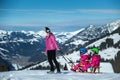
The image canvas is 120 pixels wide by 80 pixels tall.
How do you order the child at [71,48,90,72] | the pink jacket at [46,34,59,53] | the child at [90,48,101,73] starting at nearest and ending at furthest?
the pink jacket at [46,34,59,53] < the child at [90,48,101,73] < the child at [71,48,90,72]

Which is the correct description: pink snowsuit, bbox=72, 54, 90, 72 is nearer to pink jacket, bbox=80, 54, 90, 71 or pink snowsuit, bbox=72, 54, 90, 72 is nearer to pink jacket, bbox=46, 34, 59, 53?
pink jacket, bbox=80, 54, 90, 71

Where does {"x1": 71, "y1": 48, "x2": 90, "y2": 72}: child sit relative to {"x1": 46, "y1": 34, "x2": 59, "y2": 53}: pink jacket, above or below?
below

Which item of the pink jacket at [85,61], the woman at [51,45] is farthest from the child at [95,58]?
the woman at [51,45]

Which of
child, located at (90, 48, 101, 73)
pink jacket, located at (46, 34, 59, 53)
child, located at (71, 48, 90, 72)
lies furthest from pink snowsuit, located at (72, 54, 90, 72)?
pink jacket, located at (46, 34, 59, 53)

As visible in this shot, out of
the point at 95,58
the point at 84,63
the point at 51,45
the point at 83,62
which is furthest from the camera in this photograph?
the point at 83,62

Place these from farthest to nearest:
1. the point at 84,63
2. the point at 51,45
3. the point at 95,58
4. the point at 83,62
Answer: the point at 83,62, the point at 84,63, the point at 95,58, the point at 51,45

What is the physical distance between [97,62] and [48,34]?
3.90m

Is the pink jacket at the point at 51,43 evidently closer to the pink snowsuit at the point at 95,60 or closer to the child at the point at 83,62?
the child at the point at 83,62

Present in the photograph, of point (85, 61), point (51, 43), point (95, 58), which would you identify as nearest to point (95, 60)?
point (95, 58)

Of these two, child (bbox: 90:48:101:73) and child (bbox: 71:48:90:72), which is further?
child (bbox: 71:48:90:72)

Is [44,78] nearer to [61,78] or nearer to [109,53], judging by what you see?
[61,78]

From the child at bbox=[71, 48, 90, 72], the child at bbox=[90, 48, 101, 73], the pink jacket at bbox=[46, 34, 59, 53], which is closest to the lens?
the pink jacket at bbox=[46, 34, 59, 53]

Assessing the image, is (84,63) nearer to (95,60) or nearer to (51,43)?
(95,60)

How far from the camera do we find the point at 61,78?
15.3 m
